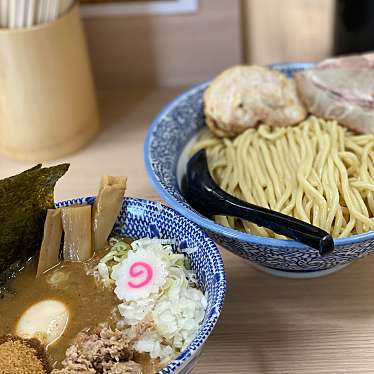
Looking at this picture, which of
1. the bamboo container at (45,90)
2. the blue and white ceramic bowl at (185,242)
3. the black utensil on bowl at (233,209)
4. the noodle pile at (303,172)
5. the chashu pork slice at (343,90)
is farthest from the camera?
the bamboo container at (45,90)

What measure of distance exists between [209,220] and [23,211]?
29 centimetres

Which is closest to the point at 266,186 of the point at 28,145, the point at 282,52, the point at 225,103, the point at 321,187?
the point at 321,187

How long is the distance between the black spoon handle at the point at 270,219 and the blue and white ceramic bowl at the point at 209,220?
0.02 metres

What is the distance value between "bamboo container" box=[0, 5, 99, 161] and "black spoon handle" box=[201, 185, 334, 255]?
19.7 inches

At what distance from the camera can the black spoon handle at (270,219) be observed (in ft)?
2.93

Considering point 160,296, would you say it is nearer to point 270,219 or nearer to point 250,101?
point 270,219

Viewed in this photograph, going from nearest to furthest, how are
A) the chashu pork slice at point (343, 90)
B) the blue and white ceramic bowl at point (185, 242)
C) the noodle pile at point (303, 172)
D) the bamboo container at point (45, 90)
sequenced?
the blue and white ceramic bowl at point (185, 242) < the noodle pile at point (303, 172) < the chashu pork slice at point (343, 90) < the bamboo container at point (45, 90)

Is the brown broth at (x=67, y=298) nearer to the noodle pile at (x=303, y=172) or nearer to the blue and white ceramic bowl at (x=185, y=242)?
the blue and white ceramic bowl at (x=185, y=242)

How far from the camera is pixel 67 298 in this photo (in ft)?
3.08

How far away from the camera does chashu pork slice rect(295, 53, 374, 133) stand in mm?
1200

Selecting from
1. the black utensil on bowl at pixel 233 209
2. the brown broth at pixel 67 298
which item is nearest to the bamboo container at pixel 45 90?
the black utensil on bowl at pixel 233 209

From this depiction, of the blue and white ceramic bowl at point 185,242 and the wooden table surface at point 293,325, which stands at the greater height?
the blue and white ceramic bowl at point 185,242

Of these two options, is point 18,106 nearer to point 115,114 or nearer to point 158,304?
point 115,114

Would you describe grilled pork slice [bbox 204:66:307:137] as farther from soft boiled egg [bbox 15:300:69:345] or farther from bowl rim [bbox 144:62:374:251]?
soft boiled egg [bbox 15:300:69:345]
